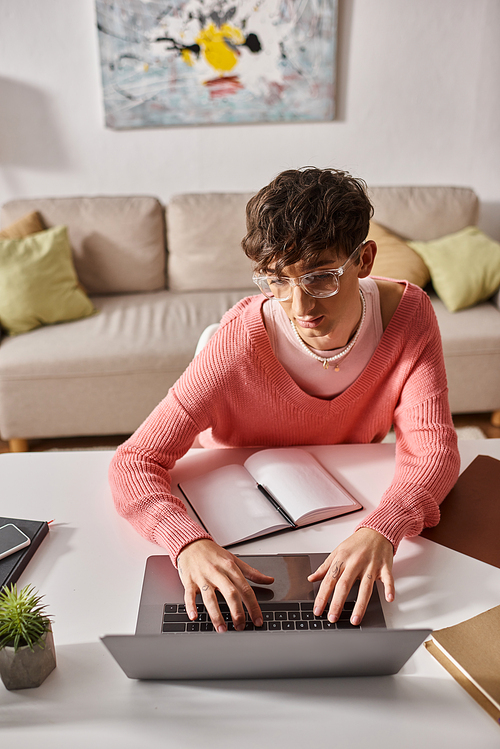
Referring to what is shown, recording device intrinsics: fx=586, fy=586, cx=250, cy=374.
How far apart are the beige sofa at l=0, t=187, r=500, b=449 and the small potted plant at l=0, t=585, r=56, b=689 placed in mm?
1767

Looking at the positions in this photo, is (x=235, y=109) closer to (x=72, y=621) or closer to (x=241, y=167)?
(x=241, y=167)

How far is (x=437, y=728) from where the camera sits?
0.62 metres

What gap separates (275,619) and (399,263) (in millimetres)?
2205

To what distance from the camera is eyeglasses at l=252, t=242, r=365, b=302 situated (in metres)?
0.95

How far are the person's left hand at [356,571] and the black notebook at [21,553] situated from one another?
1.38ft

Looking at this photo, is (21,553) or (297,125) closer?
(21,553)

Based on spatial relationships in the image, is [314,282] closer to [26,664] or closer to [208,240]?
[26,664]

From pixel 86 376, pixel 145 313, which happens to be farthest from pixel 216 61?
pixel 86 376

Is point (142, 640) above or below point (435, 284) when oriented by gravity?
above

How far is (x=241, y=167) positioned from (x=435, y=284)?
131 cm

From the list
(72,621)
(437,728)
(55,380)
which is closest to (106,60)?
(55,380)

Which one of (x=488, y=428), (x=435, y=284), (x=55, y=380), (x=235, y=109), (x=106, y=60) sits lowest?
(x=488, y=428)

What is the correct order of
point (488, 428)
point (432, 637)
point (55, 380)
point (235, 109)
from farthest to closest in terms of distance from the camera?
point (235, 109), point (488, 428), point (55, 380), point (432, 637)

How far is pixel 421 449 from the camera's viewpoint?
3.48 ft
